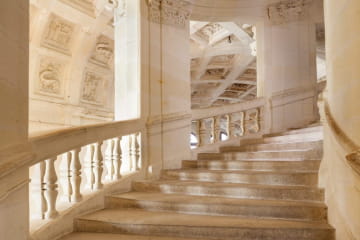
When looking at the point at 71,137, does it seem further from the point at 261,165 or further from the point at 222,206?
the point at 261,165

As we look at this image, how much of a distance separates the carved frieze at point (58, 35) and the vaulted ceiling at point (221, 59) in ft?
11.9

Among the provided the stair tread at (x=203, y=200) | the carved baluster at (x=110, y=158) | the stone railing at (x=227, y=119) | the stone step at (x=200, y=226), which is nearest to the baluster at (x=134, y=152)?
the carved baluster at (x=110, y=158)

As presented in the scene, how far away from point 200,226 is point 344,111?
1.49 m

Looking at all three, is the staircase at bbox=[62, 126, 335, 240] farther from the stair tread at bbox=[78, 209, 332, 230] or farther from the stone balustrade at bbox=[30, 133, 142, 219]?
the stone balustrade at bbox=[30, 133, 142, 219]

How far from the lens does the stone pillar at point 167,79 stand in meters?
4.79

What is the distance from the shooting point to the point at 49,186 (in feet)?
8.75

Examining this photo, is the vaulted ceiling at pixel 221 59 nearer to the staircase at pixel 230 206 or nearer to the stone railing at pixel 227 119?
the stone railing at pixel 227 119

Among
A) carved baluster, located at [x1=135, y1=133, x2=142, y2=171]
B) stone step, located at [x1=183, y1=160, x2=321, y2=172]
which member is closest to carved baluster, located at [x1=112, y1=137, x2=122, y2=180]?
carved baluster, located at [x1=135, y1=133, x2=142, y2=171]

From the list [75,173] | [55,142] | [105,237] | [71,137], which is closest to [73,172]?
[75,173]

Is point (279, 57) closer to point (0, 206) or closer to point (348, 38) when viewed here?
point (348, 38)

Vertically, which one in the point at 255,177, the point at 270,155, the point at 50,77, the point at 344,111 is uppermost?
the point at 50,77

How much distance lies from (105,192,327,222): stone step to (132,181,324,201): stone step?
0.46 ft

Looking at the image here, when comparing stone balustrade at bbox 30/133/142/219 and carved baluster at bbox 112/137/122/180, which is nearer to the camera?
stone balustrade at bbox 30/133/142/219

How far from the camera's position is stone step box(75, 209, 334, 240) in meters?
2.55
